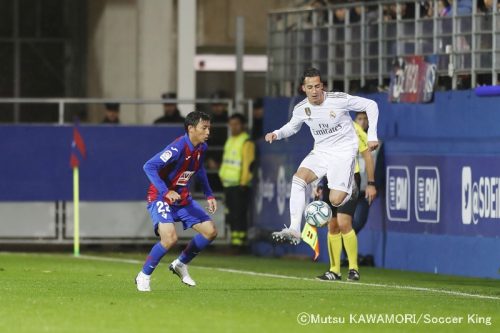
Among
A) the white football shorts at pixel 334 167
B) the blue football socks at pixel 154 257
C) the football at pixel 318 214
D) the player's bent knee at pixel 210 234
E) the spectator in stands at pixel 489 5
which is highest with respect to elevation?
the spectator in stands at pixel 489 5

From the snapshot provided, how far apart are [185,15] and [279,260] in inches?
246

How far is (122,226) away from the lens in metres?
25.9

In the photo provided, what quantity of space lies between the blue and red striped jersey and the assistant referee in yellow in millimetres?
8966

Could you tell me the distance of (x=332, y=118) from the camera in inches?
693

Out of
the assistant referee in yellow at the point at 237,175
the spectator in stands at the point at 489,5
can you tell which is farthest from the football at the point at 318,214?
the assistant referee in yellow at the point at 237,175

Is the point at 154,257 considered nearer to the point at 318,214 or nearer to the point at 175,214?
the point at 175,214

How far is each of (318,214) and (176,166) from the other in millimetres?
1994

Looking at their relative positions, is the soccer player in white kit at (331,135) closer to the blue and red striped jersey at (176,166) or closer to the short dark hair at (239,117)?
the blue and red striped jersey at (176,166)

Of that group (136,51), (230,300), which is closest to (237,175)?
(136,51)

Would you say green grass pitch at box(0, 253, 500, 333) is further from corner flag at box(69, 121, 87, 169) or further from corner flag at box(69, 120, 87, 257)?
corner flag at box(69, 121, 87, 169)

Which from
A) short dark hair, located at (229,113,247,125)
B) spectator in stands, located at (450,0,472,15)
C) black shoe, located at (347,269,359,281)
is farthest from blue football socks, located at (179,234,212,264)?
short dark hair, located at (229,113,247,125)

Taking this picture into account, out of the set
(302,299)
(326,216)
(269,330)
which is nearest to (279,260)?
(326,216)

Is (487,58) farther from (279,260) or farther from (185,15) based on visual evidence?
(185,15)

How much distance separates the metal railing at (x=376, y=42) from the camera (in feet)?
67.5
